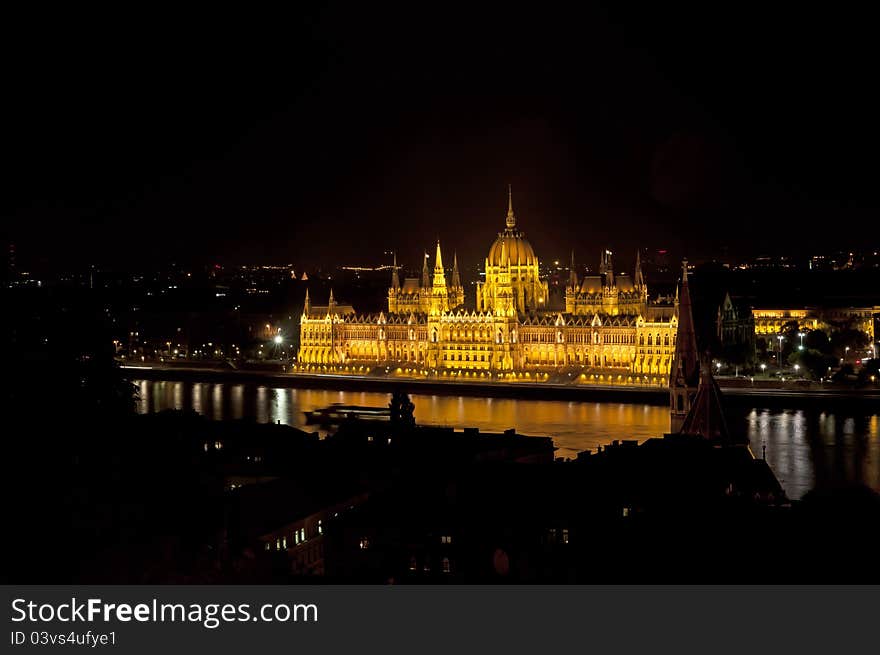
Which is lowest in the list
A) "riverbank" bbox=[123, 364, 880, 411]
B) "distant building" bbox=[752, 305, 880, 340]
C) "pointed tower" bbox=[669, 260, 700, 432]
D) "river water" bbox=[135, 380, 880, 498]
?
"river water" bbox=[135, 380, 880, 498]

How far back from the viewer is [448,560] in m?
16.2

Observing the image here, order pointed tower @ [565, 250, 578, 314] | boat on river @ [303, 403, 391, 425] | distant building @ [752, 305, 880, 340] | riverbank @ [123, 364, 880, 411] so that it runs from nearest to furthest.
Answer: boat on river @ [303, 403, 391, 425] < riverbank @ [123, 364, 880, 411] < pointed tower @ [565, 250, 578, 314] < distant building @ [752, 305, 880, 340]

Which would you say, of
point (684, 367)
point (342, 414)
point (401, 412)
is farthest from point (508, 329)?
point (684, 367)

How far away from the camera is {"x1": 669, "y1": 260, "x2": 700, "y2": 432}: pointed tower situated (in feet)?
75.2

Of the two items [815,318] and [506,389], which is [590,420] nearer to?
[506,389]

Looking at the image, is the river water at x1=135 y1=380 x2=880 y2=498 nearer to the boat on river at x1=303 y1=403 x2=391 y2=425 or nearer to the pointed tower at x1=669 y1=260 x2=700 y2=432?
the boat on river at x1=303 y1=403 x2=391 y2=425

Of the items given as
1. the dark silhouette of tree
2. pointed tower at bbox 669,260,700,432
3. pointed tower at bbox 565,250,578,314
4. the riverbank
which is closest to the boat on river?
the dark silhouette of tree

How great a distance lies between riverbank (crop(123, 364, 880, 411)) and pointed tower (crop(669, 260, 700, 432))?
64.2 ft

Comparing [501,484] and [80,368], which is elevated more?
[80,368]

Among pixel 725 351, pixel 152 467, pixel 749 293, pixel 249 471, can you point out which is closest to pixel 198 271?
pixel 749 293

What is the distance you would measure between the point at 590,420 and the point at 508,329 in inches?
727

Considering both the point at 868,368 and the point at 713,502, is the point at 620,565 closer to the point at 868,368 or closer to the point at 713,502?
the point at 713,502

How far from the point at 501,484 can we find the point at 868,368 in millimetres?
32131

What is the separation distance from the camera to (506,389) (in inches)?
2005
